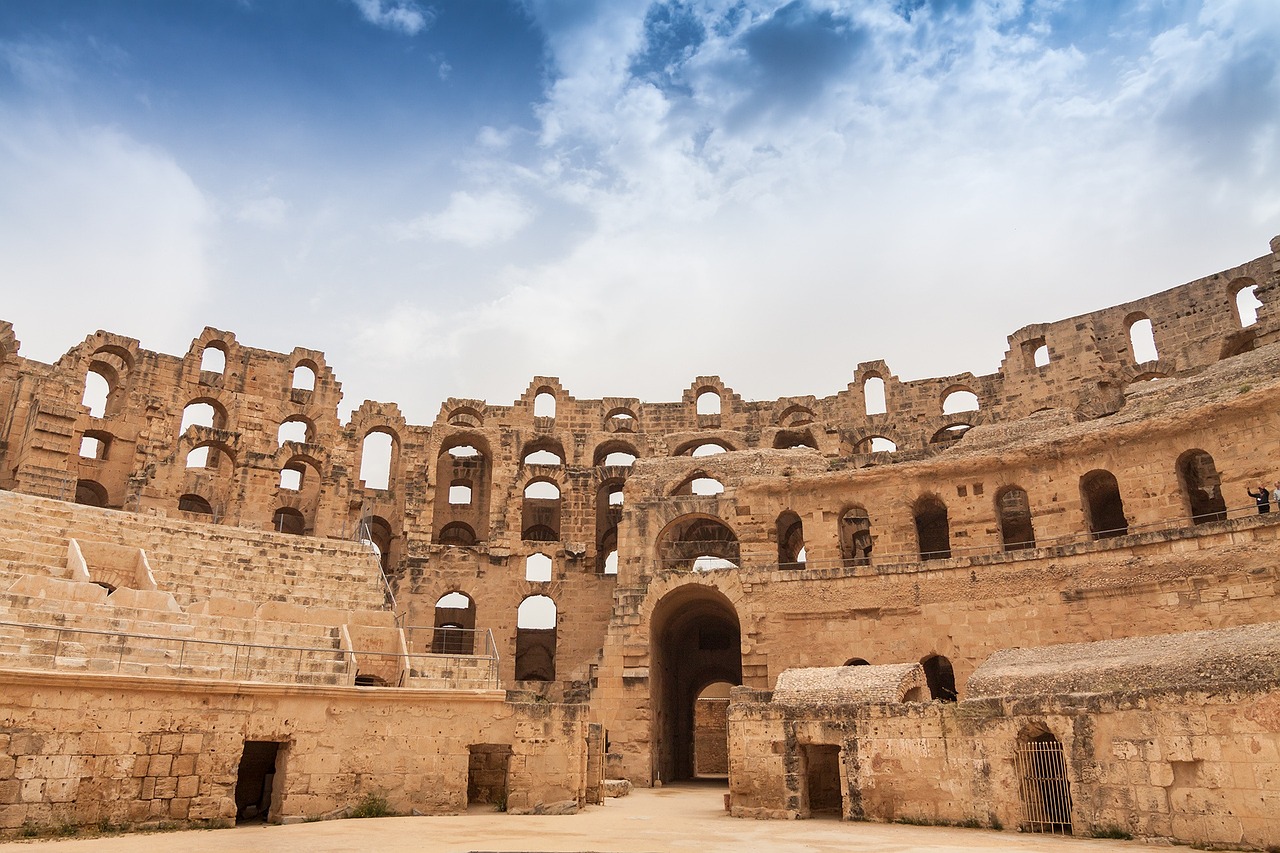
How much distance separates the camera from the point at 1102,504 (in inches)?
919

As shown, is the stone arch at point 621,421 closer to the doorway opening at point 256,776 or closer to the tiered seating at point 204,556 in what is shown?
the tiered seating at point 204,556

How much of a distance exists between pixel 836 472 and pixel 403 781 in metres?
13.6

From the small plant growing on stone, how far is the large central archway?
974 cm

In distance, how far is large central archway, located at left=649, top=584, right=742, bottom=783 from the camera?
23.0m

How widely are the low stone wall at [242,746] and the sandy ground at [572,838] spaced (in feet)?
1.81

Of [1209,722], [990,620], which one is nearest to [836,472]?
[990,620]

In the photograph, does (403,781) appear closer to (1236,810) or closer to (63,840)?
(63,840)

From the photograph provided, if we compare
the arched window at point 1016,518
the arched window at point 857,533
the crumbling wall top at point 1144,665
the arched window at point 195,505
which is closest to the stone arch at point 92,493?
the arched window at point 195,505

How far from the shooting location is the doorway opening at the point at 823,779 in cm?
1463

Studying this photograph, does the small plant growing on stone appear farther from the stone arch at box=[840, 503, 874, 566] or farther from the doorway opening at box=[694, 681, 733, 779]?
the doorway opening at box=[694, 681, 733, 779]

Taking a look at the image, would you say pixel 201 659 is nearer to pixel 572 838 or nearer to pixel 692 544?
pixel 572 838

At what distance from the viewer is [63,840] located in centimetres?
1048

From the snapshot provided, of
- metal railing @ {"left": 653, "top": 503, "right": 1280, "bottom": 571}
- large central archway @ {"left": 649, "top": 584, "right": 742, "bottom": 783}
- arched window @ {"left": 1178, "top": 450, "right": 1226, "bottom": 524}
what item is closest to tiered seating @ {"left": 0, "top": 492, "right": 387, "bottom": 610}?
large central archway @ {"left": 649, "top": 584, "right": 742, "bottom": 783}

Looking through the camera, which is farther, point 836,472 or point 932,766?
point 836,472
